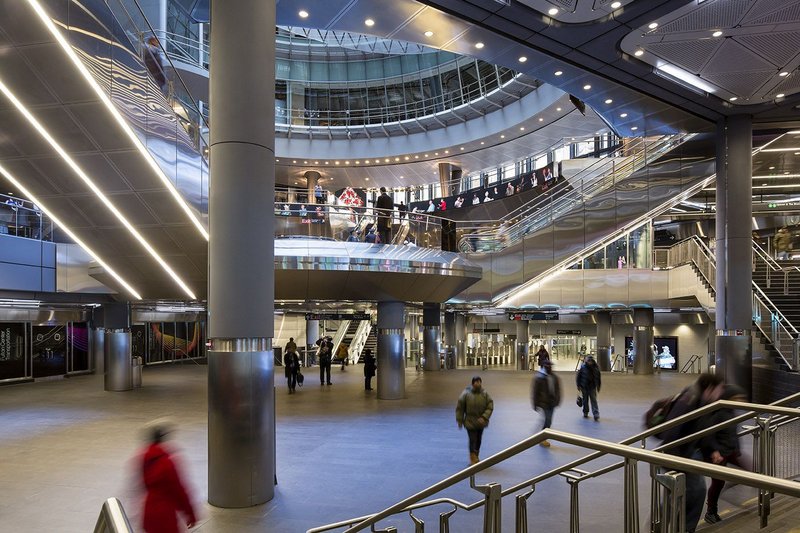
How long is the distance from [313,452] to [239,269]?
14.9 feet

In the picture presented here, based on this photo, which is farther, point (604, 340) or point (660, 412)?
point (604, 340)

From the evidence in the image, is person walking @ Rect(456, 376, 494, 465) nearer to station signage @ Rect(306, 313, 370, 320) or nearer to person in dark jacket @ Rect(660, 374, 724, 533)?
person in dark jacket @ Rect(660, 374, 724, 533)

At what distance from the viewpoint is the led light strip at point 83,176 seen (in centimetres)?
985

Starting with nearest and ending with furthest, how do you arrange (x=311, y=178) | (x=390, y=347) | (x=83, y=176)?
(x=83, y=176) < (x=390, y=347) < (x=311, y=178)

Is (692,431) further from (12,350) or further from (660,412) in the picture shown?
(12,350)

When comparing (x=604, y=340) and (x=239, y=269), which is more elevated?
(x=239, y=269)

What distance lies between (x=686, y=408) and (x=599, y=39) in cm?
891

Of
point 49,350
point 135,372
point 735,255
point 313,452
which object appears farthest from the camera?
point 49,350

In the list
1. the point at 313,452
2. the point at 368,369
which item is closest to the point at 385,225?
the point at 368,369

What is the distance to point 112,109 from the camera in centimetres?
993

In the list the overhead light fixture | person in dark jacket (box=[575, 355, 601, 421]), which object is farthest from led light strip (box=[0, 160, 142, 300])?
the overhead light fixture

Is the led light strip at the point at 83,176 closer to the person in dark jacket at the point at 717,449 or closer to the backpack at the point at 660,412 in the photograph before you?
the backpack at the point at 660,412

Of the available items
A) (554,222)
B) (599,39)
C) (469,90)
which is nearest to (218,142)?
(599,39)

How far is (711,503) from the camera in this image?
6371 mm
